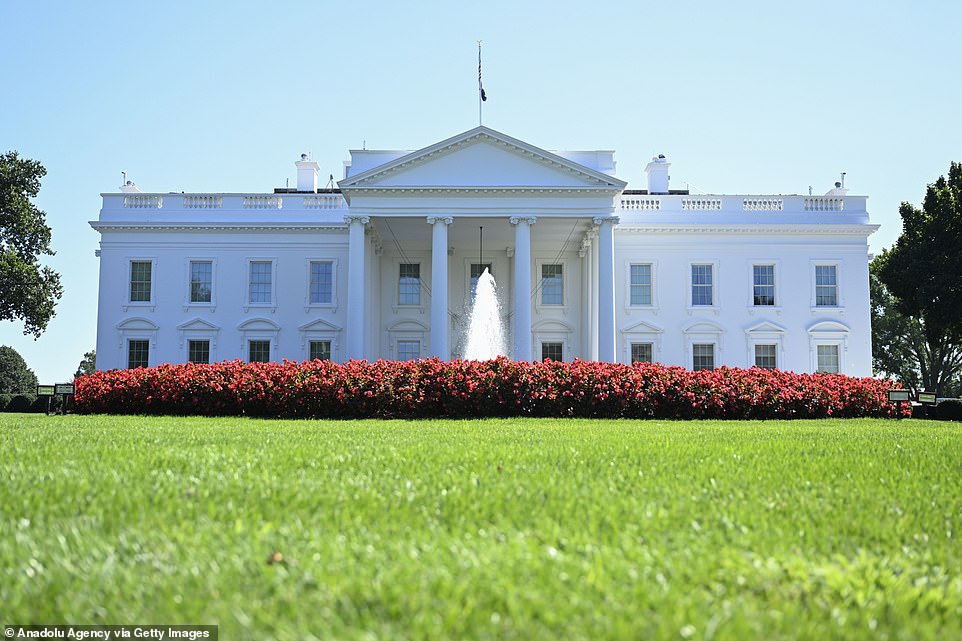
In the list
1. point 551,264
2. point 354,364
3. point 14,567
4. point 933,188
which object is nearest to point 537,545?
point 14,567

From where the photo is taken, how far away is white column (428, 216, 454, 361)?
2539cm

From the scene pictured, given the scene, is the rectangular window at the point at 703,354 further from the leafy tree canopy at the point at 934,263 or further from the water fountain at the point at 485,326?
the leafy tree canopy at the point at 934,263

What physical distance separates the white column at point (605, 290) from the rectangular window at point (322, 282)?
11.1 metres

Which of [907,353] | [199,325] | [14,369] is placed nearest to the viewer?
[199,325]

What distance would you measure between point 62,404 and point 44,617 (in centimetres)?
1885

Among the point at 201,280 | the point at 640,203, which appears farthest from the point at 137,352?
the point at 640,203

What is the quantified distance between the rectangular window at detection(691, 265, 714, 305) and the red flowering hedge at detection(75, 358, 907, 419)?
11445 mm

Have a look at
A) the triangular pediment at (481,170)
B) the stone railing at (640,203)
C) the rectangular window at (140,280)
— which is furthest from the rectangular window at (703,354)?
the rectangular window at (140,280)

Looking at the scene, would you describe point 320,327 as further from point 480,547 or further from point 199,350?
point 480,547

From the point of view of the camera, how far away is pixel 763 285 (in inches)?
1190

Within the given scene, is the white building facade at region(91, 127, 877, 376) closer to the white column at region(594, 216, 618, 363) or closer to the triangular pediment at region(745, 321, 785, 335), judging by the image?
the triangular pediment at region(745, 321, 785, 335)

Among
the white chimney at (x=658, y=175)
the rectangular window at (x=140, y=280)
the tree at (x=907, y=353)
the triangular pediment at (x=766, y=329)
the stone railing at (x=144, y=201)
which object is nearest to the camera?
the triangular pediment at (x=766, y=329)

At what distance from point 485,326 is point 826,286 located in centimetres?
1387

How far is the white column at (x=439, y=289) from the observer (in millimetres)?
25391
